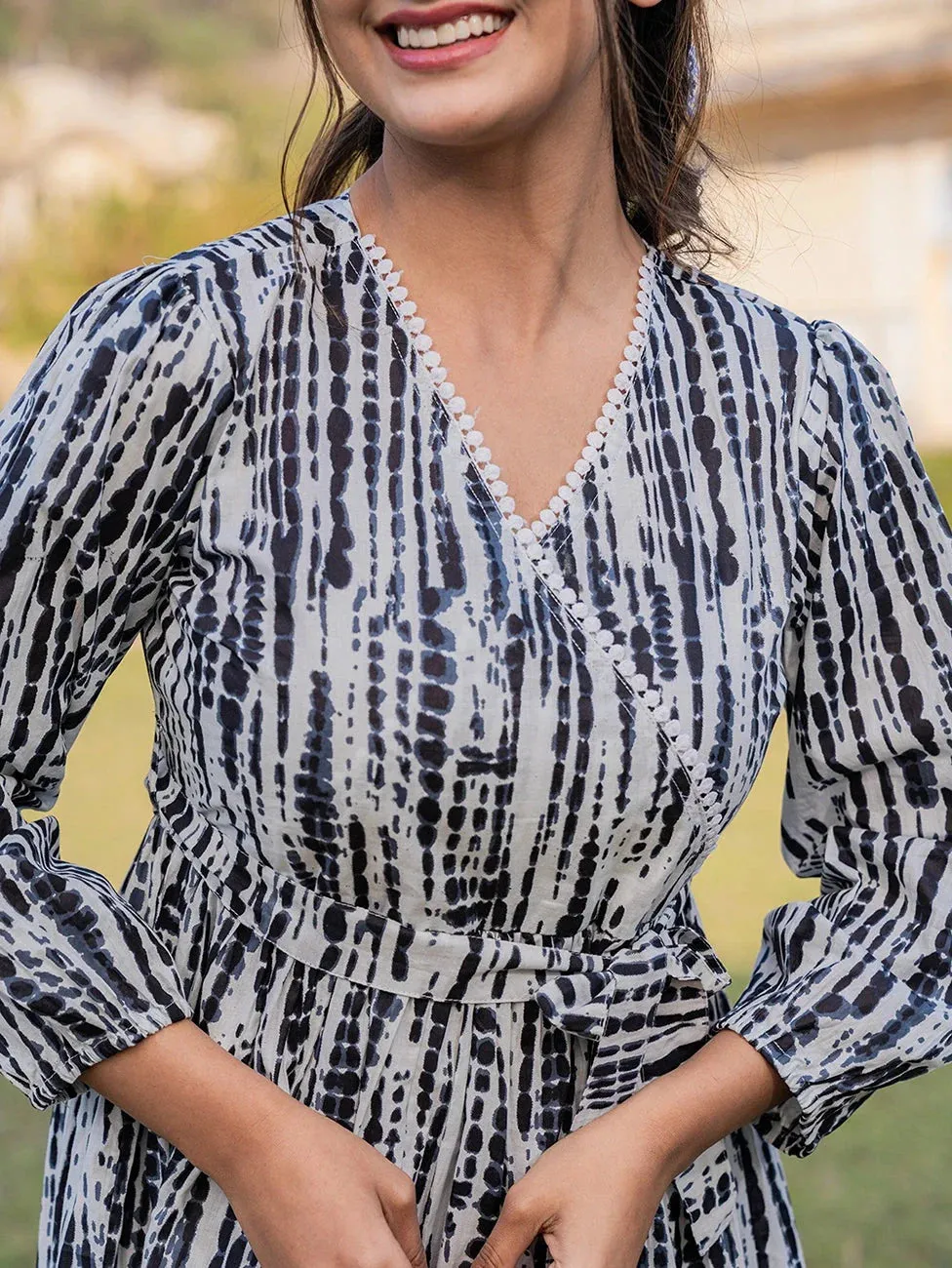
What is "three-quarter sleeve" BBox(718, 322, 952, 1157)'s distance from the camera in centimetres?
128

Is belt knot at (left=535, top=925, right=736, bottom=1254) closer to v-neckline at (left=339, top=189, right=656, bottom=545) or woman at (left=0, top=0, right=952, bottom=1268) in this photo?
woman at (left=0, top=0, right=952, bottom=1268)

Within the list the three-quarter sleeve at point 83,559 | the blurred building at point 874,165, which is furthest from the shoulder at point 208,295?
the blurred building at point 874,165

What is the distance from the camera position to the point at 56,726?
3.90 feet

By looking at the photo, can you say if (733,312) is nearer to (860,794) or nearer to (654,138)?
(654,138)

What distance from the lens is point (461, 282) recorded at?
1290 millimetres

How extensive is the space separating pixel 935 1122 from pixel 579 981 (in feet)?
10.7

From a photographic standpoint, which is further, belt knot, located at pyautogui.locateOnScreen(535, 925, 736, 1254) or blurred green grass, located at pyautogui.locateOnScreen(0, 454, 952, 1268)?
blurred green grass, located at pyautogui.locateOnScreen(0, 454, 952, 1268)

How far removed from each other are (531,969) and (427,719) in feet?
0.67

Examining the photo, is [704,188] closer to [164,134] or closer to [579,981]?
[579,981]

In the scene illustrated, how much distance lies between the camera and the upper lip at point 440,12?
1.16 m

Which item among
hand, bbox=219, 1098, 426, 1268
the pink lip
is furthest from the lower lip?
hand, bbox=219, 1098, 426, 1268

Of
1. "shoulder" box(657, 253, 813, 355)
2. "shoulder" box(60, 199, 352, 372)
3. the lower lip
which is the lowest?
"shoulder" box(657, 253, 813, 355)

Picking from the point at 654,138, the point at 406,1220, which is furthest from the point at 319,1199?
the point at 654,138

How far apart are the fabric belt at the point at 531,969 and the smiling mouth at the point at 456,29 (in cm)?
56
